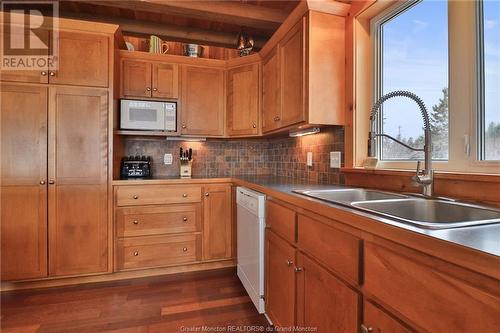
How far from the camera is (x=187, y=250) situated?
2.51 meters

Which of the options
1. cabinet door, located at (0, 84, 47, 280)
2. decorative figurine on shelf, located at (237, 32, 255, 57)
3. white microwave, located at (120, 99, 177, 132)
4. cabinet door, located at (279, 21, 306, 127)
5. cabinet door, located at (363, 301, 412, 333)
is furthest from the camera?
decorative figurine on shelf, located at (237, 32, 255, 57)

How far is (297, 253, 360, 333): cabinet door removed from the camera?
0.92 meters

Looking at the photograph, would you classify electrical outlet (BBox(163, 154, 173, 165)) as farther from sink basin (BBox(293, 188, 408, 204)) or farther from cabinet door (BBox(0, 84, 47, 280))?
sink basin (BBox(293, 188, 408, 204))

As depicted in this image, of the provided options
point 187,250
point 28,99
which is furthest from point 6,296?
point 28,99

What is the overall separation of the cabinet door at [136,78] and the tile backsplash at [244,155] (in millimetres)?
517

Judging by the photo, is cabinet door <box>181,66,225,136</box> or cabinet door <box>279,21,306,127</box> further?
cabinet door <box>181,66,225,136</box>

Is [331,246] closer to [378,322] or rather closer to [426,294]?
[378,322]

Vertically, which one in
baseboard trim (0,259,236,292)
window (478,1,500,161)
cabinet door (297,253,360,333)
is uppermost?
window (478,1,500,161)

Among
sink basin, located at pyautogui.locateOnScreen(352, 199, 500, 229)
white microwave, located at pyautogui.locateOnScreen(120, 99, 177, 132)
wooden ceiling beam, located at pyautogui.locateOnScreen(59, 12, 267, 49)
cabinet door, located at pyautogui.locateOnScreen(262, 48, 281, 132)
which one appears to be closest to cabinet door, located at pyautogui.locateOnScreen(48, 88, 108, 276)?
white microwave, located at pyautogui.locateOnScreen(120, 99, 177, 132)

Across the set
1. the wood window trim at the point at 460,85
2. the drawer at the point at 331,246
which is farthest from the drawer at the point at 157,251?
the wood window trim at the point at 460,85

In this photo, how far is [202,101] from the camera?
2809mm

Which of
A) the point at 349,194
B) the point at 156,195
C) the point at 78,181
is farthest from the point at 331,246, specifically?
the point at 78,181

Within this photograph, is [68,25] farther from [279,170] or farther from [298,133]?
[279,170]

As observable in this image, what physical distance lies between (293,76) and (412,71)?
30.5 inches
